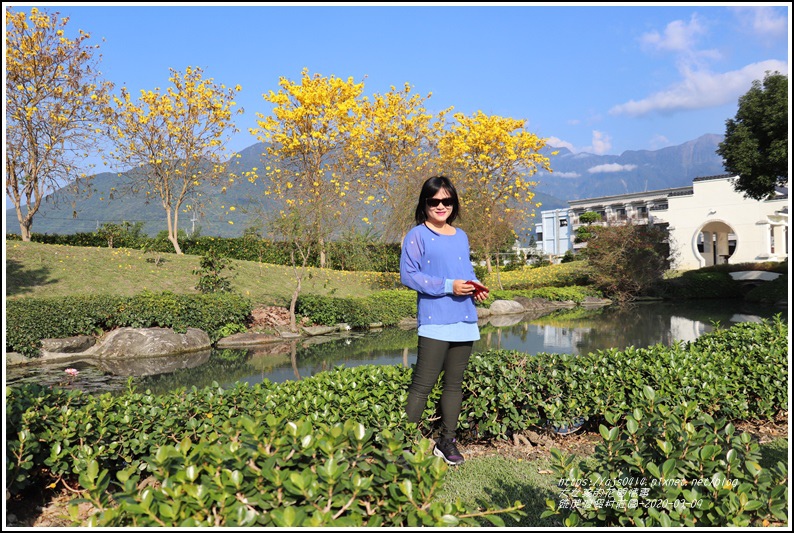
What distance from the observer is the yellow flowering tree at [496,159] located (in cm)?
2142

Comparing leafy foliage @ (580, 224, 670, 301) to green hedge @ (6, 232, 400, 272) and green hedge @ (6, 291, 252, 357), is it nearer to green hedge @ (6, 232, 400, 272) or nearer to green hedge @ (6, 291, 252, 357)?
green hedge @ (6, 232, 400, 272)

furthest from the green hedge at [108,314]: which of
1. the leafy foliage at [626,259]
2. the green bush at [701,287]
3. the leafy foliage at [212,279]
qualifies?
the green bush at [701,287]

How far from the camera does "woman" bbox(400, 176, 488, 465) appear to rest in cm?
324

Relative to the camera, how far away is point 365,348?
31.6 ft

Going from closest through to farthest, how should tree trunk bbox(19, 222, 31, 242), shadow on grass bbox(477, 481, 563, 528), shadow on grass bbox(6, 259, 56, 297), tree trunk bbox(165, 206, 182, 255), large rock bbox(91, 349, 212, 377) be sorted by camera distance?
shadow on grass bbox(477, 481, 563, 528), large rock bbox(91, 349, 212, 377), shadow on grass bbox(6, 259, 56, 297), tree trunk bbox(19, 222, 31, 242), tree trunk bbox(165, 206, 182, 255)

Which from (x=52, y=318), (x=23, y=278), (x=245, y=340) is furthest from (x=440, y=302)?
(x=23, y=278)

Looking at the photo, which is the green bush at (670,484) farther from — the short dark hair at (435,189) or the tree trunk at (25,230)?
the tree trunk at (25,230)

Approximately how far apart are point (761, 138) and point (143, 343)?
57.2 feet

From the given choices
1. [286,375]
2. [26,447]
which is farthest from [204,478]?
[286,375]

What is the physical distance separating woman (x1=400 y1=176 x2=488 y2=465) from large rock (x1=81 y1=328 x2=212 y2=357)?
6.94 metres

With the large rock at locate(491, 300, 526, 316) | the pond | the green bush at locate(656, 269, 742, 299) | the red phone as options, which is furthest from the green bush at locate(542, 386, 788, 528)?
the green bush at locate(656, 269, 742, 299)

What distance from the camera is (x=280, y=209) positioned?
39.4 ft

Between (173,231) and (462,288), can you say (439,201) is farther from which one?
(173,231)

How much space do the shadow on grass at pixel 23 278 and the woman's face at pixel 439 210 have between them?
10.9 meters
